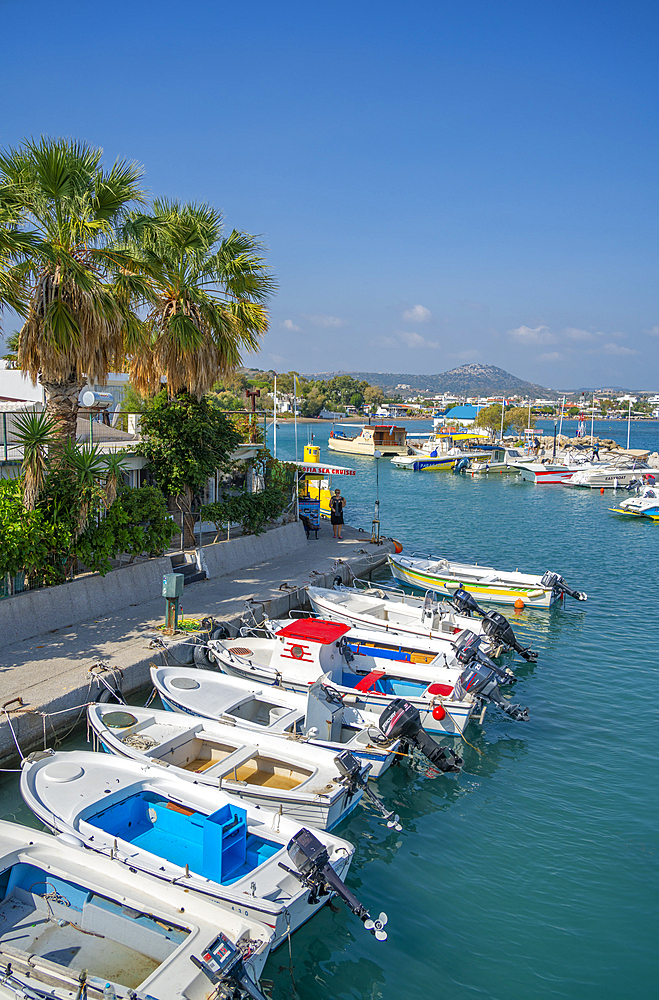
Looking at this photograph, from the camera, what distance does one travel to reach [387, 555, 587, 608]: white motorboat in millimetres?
22453

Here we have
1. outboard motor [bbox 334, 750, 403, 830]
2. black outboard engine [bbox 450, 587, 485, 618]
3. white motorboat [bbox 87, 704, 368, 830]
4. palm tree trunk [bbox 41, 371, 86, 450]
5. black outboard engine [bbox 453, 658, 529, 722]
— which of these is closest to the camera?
white motorboat [bbox 87, 704, 368, 830]

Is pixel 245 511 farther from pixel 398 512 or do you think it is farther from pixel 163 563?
pixel 398 512

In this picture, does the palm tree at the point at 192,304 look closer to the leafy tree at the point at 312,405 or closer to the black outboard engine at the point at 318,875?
the black outboard engine at the point at 318,875

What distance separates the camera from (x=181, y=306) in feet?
62.8

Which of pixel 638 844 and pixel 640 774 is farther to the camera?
pixel 640 774

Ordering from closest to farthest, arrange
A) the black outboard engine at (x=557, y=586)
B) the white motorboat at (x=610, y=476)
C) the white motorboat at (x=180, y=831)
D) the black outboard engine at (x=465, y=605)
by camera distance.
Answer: the white motorboat at (x=180, y=831) → the black outboard engine at (x=465, y=605) → the black outboard engine at (x=557, y=586) → the white motorboat at (x=610, y=476)

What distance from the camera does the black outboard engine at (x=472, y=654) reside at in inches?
588

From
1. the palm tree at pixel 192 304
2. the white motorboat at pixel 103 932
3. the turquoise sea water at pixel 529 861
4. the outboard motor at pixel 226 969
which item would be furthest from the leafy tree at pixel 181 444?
the outboard motor at pixel 226 969

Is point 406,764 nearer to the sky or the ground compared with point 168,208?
nearer to the ground

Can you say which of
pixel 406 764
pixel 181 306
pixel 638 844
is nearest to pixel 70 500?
pixel 181 306

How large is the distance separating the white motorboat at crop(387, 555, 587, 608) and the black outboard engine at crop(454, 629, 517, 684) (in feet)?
21.7

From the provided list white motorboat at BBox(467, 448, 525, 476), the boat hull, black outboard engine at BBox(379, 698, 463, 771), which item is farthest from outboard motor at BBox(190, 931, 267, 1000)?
white motorboat at BBox(467, 448, 525, 476)

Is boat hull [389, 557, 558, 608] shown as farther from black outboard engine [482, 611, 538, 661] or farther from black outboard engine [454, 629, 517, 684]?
black outboard engine [454, 629, 517, 684]

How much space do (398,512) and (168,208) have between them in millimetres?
28977
